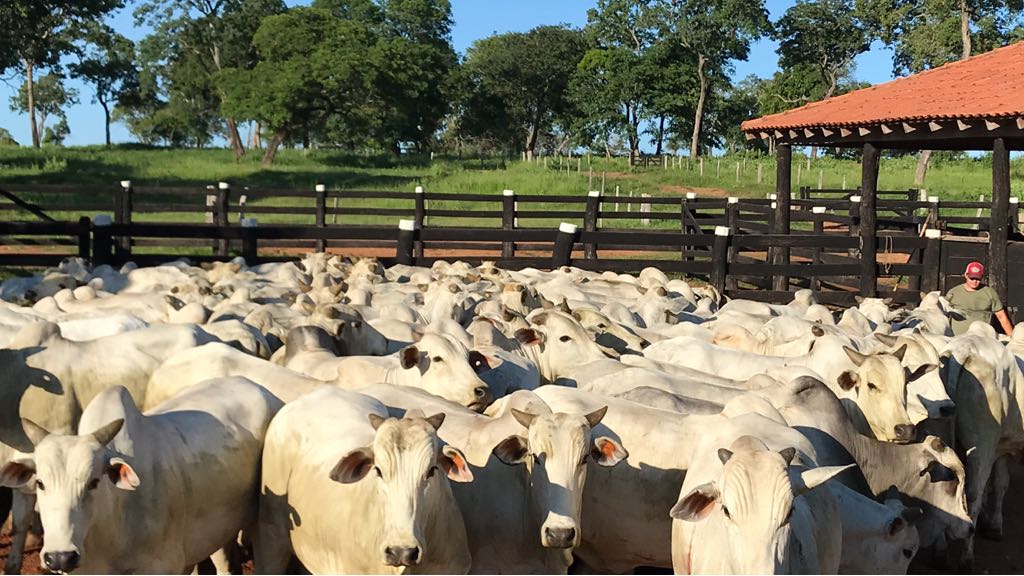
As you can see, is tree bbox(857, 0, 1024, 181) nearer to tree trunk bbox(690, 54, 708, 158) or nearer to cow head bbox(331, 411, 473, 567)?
tree trunk bbox(690, 54, 708, 158)

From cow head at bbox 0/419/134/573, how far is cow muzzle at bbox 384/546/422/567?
45.0 inches

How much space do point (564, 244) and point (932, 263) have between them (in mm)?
4719

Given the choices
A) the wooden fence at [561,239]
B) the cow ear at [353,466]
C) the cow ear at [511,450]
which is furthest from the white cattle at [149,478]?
the wooden fence at [561,239]

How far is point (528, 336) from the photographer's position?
8.40 meters

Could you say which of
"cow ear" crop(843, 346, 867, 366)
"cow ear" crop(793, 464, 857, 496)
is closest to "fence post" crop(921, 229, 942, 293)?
"cow ear" crop(843, 346, 867, 366)

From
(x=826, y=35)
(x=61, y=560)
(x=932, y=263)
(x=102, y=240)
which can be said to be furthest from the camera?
(x=826, y=35)

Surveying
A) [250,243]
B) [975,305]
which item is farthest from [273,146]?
[975,305]

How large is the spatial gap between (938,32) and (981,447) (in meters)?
39.7

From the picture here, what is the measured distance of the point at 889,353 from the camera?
761 centimetres

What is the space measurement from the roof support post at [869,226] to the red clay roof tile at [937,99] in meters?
0.64

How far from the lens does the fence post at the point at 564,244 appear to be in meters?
15.4

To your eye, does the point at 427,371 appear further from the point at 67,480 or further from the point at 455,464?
the point at 67,480

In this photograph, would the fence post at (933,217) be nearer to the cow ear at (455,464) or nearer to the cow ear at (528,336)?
the cow ear at (528,336)

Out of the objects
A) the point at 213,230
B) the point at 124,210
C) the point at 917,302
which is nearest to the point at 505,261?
the point at 213,230
